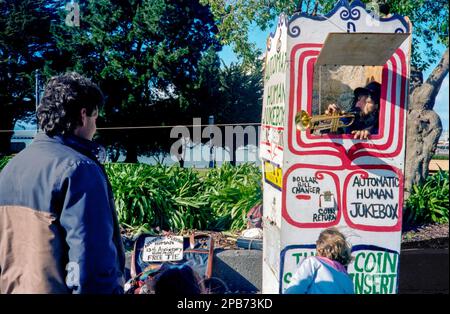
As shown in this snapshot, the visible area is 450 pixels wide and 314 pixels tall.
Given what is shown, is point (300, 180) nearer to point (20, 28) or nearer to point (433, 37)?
point (433, 37)

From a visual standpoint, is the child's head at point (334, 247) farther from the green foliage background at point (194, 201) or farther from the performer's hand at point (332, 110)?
the green foliage background at point (194, 201)

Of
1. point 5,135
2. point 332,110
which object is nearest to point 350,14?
point 332,110

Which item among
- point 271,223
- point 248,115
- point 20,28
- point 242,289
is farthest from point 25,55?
point 271,223

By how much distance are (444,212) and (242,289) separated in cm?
243

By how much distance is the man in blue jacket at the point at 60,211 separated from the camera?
1.58m

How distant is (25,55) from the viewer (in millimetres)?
10109

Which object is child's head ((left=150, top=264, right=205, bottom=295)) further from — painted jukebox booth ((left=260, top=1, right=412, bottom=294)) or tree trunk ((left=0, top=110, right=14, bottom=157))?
tree trunk ((left=0, top=110, right=14, bottom=157))

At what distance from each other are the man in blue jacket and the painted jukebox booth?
1136 millimetres

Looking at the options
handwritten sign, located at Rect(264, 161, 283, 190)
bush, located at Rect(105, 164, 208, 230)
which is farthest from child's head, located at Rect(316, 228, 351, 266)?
bush, located at Rect(105, 164, 208, 230)

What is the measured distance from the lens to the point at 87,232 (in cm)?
157

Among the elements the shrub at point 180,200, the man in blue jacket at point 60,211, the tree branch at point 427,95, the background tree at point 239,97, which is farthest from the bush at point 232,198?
the background tree at point 239,97

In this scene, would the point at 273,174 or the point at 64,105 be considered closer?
the point at 64,105

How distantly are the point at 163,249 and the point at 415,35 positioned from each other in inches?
140

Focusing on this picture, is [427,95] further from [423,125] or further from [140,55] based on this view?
[140,55]
